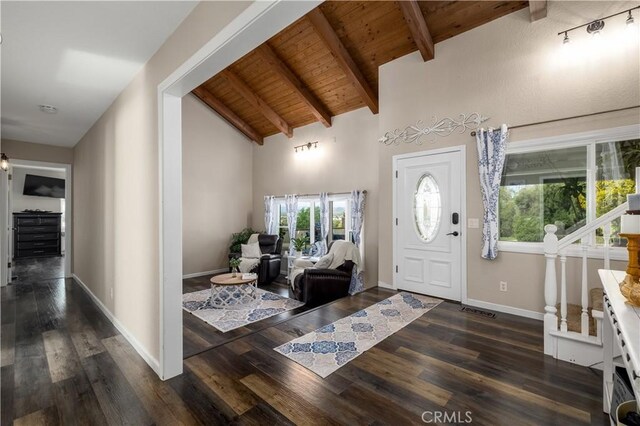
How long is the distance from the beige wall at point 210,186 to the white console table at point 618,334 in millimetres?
6441

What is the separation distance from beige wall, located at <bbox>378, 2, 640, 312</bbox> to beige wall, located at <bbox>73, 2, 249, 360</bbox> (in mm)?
3277

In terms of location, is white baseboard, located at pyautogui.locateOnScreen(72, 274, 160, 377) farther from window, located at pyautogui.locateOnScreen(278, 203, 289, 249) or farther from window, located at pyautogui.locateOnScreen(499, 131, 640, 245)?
window, located at pyautogui.locateOnScreen(499, 131, 640, 245)

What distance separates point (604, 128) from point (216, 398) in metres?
4.34

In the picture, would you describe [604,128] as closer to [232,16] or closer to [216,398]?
[232,16]

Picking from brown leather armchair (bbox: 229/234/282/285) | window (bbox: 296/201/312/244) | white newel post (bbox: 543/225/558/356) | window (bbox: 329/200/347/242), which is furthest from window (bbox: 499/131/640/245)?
brown leather armchair (bbox: 229/234/282/285)

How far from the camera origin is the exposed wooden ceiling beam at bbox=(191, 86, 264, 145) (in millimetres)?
6430

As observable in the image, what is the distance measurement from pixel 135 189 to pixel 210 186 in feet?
13.3

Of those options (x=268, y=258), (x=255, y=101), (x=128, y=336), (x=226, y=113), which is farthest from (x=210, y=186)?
(x=128, y=336)

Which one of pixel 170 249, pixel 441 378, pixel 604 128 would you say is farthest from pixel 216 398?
pixel 604 128

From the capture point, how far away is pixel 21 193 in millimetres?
8703

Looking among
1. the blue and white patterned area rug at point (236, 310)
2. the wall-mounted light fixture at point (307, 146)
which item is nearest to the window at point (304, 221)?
the wall-mounted light fixture at point (307, 146)

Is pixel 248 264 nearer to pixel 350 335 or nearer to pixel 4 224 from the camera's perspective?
pixel 350 335

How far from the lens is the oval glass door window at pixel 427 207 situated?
417cm

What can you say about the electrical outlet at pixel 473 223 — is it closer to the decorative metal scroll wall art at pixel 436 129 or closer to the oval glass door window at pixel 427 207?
the oval glass door window at pixel 427 207
